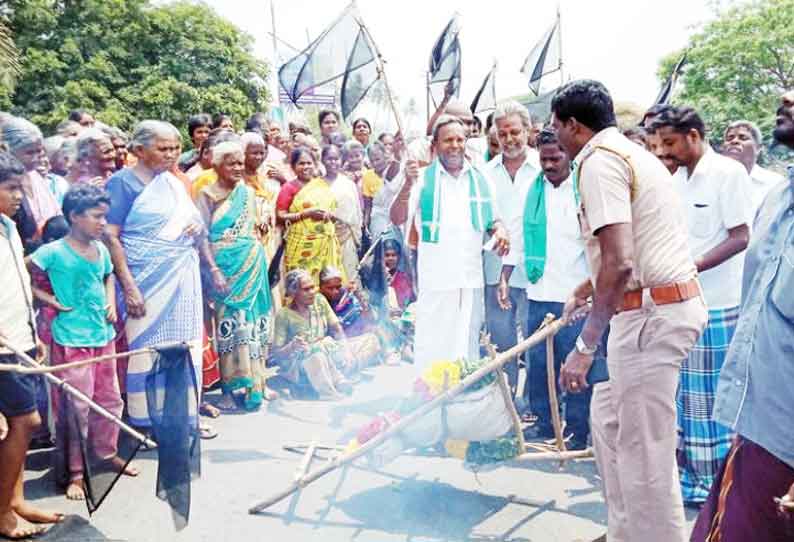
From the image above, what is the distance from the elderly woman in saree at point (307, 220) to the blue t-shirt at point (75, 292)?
100 inches

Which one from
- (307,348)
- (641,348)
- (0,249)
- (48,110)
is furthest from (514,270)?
(48,110)

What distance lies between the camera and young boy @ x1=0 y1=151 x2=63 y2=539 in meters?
3.37

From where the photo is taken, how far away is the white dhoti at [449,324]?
5.02 metres

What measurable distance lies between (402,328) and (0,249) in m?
4.62

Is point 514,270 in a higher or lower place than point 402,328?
higher

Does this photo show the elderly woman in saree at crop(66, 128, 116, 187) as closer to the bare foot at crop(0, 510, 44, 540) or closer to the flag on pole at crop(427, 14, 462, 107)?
the bare foot at crop(0, 510, 44, 540)

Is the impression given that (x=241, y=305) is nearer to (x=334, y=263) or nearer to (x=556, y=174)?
(x=334, y=263)

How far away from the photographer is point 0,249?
132 inches

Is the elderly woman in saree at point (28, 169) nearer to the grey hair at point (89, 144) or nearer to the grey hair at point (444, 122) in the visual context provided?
the grey hair at point (89, 144)

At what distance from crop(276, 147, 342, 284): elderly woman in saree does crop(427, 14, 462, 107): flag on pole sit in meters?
2.42

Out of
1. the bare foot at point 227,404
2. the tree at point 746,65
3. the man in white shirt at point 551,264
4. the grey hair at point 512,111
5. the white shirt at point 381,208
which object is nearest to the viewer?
the man in white shirt at point 551,264

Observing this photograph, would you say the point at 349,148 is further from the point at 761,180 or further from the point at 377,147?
the point at 761,180

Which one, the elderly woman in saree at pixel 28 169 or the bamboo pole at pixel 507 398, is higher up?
the elderly woman in saree at pixel 28 169

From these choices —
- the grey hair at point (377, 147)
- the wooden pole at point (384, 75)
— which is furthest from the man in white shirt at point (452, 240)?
the grey hair at point (377, 147)
